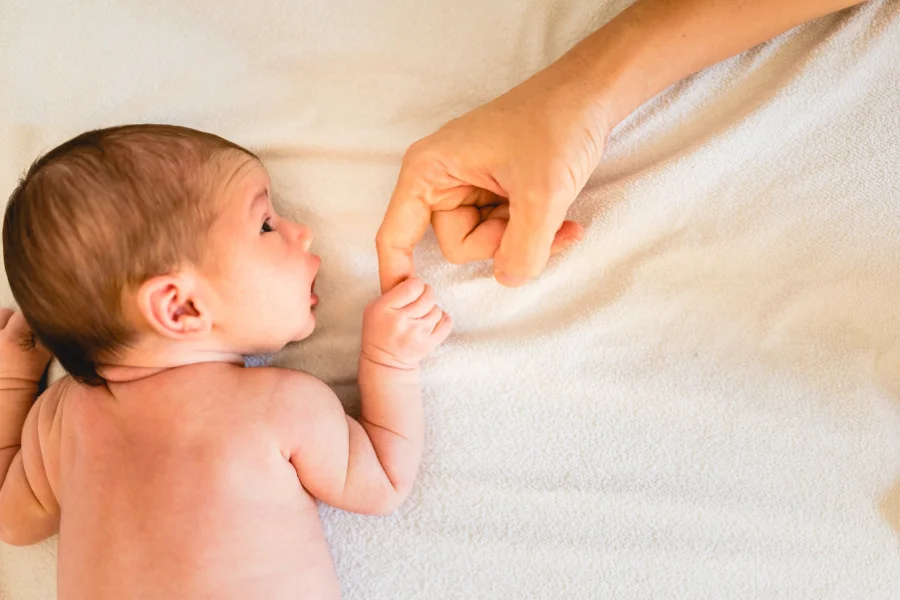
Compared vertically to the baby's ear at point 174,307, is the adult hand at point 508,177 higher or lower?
higher

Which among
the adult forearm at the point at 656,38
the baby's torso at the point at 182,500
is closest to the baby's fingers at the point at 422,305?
the baby's torso at the point at 182,500

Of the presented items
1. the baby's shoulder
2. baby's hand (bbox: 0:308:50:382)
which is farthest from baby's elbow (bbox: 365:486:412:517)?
baby's hand (bbox: 0:308:50:382)

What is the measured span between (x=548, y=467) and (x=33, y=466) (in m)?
0.76

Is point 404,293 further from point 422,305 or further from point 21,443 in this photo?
point 21,443

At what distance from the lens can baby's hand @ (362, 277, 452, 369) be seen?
1063 mm

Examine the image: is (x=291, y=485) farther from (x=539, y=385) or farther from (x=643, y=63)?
(x=643, y=63)

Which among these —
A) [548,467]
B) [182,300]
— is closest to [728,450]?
[548,467]

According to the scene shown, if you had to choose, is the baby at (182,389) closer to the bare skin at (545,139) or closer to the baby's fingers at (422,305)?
the baby's fingers at (422,305)

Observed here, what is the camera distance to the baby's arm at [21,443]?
1059 mm

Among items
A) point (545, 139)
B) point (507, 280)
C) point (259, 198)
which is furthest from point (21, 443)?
point (545, 139)

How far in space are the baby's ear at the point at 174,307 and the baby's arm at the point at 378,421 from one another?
0.57 feet

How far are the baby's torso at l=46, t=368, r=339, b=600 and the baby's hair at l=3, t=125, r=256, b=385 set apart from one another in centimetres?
11

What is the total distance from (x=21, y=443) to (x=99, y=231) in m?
0.39

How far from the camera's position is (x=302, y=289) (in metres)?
1.07
